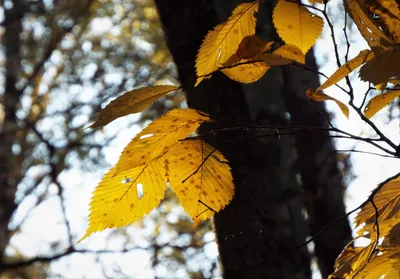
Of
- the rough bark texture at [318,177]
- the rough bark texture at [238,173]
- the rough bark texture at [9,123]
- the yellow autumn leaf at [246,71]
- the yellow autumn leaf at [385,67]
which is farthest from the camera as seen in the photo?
the rough bark texture at [9,123]

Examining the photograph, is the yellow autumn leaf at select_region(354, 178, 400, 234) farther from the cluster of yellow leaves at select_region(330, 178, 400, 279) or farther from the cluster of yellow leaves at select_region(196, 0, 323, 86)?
the cluster of yellow leaves at select_region(196, 0, 323, 86)

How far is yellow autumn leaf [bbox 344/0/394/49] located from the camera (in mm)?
349

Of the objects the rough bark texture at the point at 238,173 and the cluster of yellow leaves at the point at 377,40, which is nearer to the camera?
the cluster of yellow leaves at the point at 377,40

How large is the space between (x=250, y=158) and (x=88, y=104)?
9.24ft

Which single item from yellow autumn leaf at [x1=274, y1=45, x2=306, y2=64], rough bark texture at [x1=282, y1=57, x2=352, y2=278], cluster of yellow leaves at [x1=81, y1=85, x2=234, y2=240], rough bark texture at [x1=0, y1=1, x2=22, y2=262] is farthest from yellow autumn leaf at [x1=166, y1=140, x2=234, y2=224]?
rough bark texture at [x1=0, y1=1, x2=22, y2=262]

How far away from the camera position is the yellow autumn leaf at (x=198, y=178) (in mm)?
451

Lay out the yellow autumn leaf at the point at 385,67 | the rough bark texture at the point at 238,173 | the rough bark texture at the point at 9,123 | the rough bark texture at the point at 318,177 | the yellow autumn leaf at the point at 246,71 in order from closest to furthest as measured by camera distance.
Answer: the yellow autumn leaf at the point at 385,67, the yellow autumn leaf at the point at 246,71, the rough bark texture at the point at 238,173, the rough bark texture at the point at 318,177, the rough bark texture at the point at 9,123

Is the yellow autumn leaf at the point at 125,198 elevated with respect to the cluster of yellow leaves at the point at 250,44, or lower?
lower

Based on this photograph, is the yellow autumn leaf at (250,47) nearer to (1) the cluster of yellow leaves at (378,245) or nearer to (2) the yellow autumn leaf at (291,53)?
(2) the yellow autumn leaf at (291,53)

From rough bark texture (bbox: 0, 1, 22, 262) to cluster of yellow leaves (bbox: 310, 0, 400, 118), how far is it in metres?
3.57

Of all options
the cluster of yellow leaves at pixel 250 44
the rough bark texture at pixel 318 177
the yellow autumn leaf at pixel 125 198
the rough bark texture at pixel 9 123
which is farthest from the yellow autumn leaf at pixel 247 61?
the rough bark texture at pixel 9 123

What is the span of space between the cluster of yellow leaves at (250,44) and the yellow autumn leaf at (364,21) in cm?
7

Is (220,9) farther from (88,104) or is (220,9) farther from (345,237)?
(88,104)

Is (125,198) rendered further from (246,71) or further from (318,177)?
(318,177)
